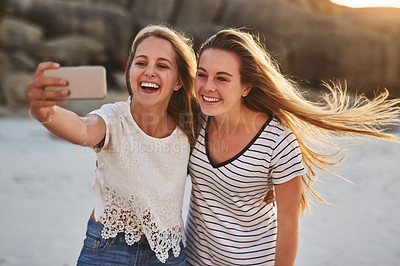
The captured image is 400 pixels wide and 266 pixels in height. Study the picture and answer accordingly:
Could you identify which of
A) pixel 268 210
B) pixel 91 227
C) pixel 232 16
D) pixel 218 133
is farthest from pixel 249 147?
pixel 232 16

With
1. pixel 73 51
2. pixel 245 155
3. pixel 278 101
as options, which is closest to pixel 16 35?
pixel 73 51

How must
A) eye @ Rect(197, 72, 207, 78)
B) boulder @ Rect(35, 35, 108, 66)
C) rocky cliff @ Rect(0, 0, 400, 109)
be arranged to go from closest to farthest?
eye @ Rect(197, 72, 207, 78) → boulder @ Rect(35, 35, 108, 66) → rocky cliff @ Rect(0, 0, 400, 109)

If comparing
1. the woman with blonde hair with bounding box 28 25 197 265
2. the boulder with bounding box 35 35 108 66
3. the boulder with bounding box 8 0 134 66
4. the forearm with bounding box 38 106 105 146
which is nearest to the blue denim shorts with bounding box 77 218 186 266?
the woman with blonde hair with bounding box 28 25 197 265

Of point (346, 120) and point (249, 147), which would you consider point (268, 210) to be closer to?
point (249, 147)

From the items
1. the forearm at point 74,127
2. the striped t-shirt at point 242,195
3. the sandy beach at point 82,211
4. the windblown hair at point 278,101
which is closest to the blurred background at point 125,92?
the sandy beach at point 82,211

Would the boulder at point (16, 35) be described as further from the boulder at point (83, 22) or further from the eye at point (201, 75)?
the eye at point (201, 75)

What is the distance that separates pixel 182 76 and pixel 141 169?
24.8 inches

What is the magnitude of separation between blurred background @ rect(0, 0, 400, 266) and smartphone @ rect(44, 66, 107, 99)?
2.12m

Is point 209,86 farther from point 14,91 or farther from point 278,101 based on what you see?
point 14,91

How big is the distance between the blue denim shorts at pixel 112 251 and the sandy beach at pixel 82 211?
160 cm

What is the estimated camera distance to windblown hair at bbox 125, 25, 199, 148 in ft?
8.02

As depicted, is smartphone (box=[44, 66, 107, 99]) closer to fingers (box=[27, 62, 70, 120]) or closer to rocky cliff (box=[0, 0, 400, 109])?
fingers (box=[27, 62, 70, 120])

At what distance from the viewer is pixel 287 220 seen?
2.31 meters

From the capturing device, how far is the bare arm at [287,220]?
89.9 inches
